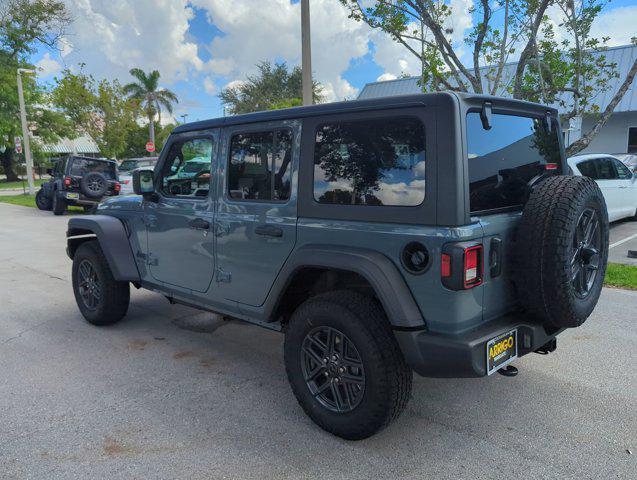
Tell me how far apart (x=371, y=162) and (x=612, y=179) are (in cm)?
853

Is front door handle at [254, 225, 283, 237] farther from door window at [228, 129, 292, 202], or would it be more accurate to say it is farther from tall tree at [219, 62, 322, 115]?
tall tree at [219, 62, 322, 115]

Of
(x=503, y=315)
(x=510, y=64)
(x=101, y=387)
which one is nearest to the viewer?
(x=503, y=315)

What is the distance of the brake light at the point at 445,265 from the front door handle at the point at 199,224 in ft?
6.27

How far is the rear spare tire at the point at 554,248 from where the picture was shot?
267cm

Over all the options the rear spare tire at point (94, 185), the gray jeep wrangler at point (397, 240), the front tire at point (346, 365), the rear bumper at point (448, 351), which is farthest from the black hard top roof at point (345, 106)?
the rear spare tire at point (94, 185)

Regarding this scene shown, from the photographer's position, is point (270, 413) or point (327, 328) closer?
point (327, 328)

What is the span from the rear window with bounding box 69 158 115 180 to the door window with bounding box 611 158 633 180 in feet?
44.0

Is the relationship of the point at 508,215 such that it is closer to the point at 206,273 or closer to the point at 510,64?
the point at 206,273

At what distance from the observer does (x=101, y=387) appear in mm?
3674

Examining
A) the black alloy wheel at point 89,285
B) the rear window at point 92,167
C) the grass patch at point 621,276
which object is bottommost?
the grass patch at point 621,276

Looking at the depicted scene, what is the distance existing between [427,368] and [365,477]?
0.65m

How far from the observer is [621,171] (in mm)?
9836

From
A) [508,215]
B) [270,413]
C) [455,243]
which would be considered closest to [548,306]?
[508,215]

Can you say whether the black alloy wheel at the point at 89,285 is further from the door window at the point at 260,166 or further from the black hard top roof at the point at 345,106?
the door window at the point at 260,166
